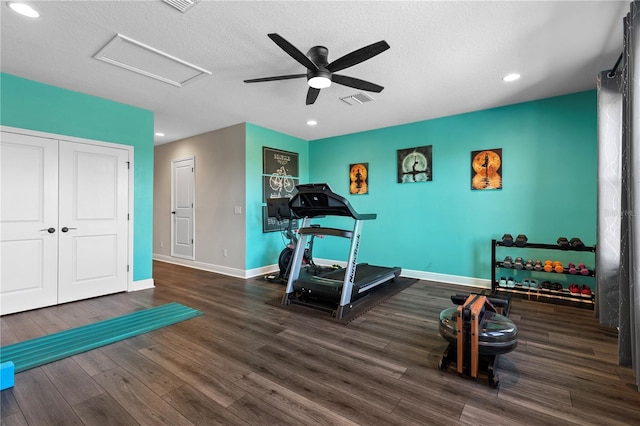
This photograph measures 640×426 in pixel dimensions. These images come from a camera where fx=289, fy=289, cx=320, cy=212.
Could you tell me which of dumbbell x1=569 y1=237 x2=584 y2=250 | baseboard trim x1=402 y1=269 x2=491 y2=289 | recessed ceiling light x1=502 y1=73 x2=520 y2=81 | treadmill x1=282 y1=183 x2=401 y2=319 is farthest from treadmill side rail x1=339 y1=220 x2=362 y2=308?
dumbbell x1=569 y1=237 x2=584 y2=250

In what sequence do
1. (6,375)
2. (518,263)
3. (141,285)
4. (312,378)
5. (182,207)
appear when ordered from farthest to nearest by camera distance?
(182,207), (141,285), (518,263), (312,378), (6,375)

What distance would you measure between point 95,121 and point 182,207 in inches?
102

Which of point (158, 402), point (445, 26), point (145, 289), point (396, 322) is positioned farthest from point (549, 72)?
point (145, 289)

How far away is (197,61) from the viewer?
3074 millimetres

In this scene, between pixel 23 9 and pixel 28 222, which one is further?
pixel 28 222

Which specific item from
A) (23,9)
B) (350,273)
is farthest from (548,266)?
(23,9)

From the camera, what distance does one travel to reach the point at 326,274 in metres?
4.13

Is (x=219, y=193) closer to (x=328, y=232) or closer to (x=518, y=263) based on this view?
(x=328, y=232)

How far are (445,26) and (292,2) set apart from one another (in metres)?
1.33

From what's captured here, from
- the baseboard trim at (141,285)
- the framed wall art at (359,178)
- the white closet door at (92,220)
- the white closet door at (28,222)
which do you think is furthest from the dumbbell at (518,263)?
the white closet door at (28,222)

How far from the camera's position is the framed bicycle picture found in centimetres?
559

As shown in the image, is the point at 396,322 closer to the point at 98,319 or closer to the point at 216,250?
the point at 98,319

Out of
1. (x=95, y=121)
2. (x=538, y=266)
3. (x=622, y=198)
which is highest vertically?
(x=95, y=121)

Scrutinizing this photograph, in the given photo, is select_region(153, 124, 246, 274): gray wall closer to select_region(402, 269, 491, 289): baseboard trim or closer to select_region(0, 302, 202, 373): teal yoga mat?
select_region(0, 302, 202, 373): teal yoga mat
